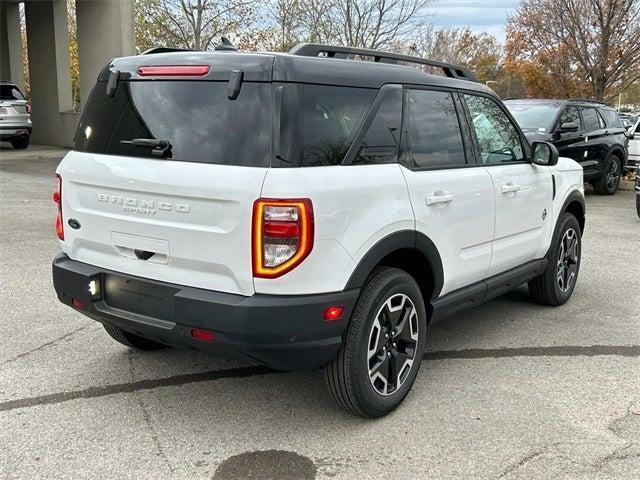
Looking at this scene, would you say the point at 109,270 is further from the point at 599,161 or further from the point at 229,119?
the point at 599,161

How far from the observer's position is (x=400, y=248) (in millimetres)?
3443

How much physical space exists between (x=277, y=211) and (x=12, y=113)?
1714 centimetres

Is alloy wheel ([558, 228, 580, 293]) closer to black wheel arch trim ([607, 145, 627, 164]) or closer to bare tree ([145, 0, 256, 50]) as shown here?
black wheel arch trim ([607, 145, 627, 164])

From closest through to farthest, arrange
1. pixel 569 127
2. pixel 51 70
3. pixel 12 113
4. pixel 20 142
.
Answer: pixel 569 127
pixel 12 113
pixel 20 142
pixel 51 70

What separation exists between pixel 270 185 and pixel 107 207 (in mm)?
1031

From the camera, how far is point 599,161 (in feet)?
42.4

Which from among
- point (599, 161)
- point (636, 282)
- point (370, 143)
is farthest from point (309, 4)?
point (370, 143)

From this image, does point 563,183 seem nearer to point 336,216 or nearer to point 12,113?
point 336,216

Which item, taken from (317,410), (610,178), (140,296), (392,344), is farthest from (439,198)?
(610,178)

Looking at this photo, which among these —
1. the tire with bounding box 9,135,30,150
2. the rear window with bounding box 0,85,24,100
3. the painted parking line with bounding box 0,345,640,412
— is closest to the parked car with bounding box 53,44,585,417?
the painted parking line with bounding box 0,345,640,412

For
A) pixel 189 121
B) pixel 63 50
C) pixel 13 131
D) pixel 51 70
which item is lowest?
pixel 13 131

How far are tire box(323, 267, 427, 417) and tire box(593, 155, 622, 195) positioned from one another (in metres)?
10.9

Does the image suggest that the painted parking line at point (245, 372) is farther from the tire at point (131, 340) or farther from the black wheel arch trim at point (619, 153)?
the black wheel arch trim at point (619, 153)

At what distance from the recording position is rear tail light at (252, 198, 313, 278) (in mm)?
2865
